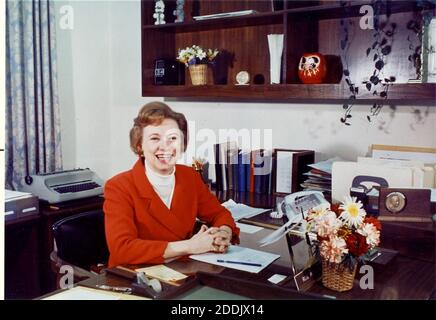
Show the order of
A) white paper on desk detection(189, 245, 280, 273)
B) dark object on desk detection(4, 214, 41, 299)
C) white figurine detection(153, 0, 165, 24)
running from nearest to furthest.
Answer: white paper on desk detection(189, 245, 280, 273), dark object on desk detection(4, 214, 41, 299), white figurine detection(153, 0, 165, 24)

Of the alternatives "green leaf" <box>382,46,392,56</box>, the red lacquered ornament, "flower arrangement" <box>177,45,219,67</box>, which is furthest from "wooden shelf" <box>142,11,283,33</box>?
"green leaf" <box>382,46,392,56</box>

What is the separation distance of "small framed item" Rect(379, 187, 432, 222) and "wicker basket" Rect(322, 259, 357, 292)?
2.04 ft

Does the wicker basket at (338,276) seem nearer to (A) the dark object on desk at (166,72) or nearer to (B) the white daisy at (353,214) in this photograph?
(B) the white daisy at (353,214)

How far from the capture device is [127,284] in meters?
1.31

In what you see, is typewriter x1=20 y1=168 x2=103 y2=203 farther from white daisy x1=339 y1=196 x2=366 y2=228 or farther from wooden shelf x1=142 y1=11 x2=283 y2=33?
white daisy x1=339 y1=196 x2=366 y2=228

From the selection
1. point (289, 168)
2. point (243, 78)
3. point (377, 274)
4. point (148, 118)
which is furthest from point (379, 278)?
point (243, 78)

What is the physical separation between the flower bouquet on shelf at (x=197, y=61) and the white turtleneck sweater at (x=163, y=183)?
3.16 feet

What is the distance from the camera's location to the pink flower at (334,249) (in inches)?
49.3

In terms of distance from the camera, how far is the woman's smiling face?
5.43 feet

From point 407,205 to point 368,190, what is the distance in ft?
0.63

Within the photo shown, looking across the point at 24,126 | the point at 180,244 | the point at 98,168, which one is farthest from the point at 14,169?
A: the point at 180,244

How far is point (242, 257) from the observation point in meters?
1.52

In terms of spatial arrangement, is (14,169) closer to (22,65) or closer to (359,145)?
(22,65)

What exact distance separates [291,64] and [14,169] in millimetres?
1476
